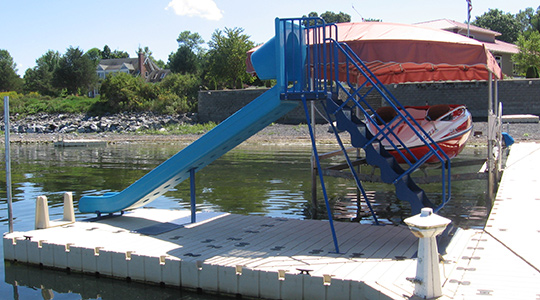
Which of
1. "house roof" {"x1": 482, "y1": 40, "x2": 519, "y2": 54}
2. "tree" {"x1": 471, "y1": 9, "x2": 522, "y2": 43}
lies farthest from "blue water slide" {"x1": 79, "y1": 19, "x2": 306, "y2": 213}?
"tree" {"x1": 471, "y1": 9, "x2": 522, "y2": 43}


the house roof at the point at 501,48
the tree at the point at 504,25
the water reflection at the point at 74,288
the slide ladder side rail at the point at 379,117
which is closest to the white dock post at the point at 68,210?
the water reflection at the point at 74,288

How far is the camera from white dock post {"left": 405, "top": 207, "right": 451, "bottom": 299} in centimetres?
525

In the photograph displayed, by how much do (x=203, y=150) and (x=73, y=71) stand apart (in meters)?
81.2

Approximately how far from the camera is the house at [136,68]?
108 m

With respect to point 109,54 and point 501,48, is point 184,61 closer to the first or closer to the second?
point 501,48

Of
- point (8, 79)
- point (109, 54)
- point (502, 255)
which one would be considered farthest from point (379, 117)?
point (109, 54)

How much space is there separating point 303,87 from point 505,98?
37.7 metres

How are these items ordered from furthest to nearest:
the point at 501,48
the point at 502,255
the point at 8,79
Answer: the point at 8,79, the point at 501,48, the point at 502,255

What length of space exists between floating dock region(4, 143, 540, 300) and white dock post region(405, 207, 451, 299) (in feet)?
0.54

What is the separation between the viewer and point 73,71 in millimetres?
84188

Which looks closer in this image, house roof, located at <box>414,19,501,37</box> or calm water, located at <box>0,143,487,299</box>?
calm water, located at <box>0,143,487,299</box>

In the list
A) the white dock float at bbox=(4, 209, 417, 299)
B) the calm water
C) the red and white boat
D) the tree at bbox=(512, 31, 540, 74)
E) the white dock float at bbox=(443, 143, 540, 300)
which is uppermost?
the tree at bbox=(512, 31, 540, 74)

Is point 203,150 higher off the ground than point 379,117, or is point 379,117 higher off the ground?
point 379,117

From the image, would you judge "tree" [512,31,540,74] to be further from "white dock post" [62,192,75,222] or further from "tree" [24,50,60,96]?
"tree" [24,50,60,96]
